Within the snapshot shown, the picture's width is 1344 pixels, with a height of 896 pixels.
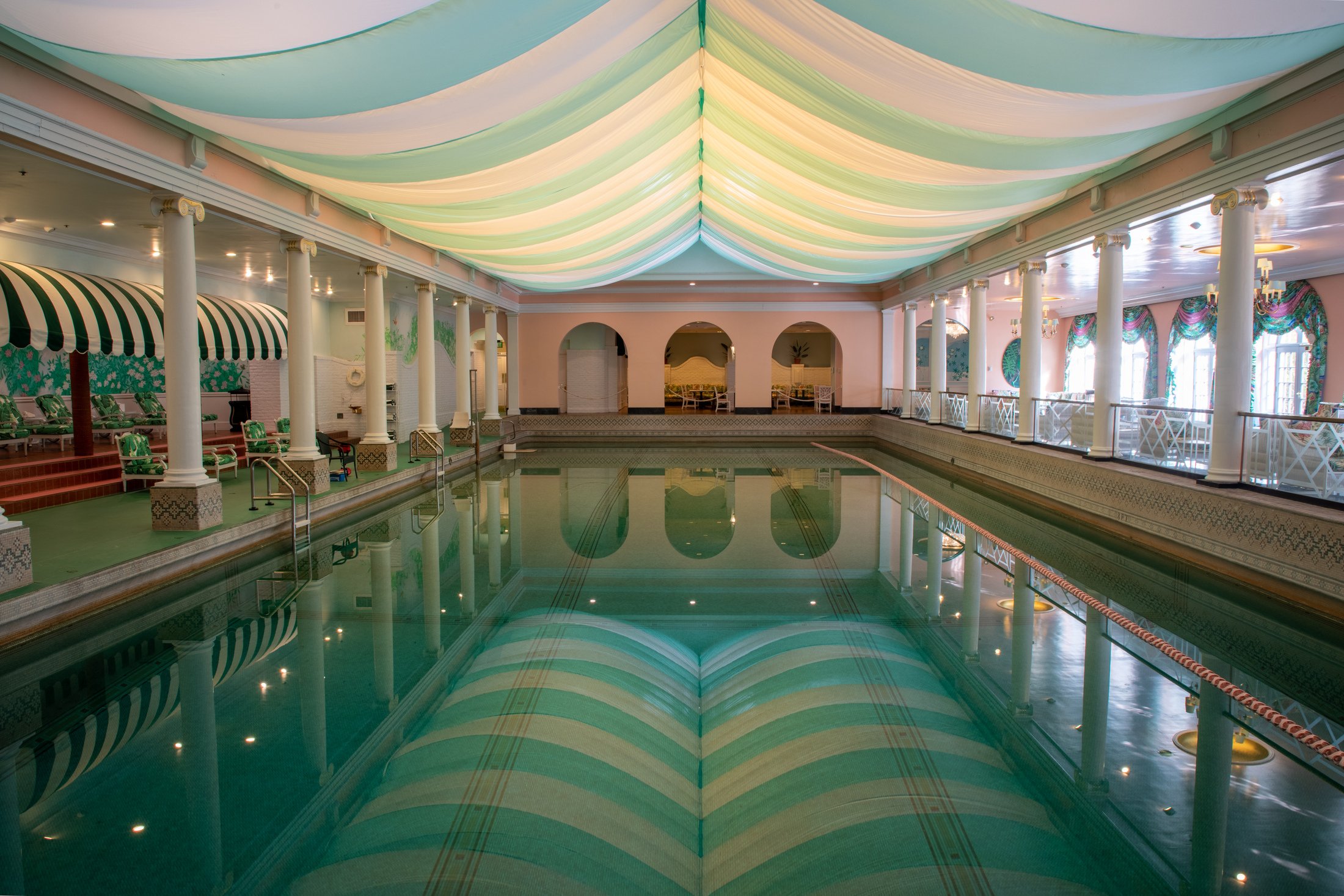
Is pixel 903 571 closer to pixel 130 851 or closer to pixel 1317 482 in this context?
pixel 1317 482

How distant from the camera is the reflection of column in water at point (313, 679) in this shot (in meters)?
3.35

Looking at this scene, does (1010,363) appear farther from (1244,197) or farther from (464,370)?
(1244,197)

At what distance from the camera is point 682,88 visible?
24.1 feet

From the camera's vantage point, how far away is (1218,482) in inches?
261

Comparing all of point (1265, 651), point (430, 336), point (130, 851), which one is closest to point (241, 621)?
point (130, 851)

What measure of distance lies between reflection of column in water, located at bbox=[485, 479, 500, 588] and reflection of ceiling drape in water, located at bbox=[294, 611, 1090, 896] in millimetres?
2046

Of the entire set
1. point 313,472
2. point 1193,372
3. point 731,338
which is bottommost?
point 313,472

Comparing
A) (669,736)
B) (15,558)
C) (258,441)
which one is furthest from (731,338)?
(669,736)

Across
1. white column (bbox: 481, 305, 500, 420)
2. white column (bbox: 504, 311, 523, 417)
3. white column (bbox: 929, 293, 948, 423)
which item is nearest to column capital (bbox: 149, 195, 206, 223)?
white column (bbox: 481, 305, 500, 420)

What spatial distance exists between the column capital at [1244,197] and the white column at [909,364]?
1100 centimetres

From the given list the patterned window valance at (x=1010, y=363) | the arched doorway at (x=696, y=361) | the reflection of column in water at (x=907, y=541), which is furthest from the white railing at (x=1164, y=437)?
the arched doorway at (x=696, y=361)

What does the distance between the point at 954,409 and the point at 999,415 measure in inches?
97.8

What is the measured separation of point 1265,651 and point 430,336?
477 inches

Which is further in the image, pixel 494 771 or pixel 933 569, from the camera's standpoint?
pixel 933 569
